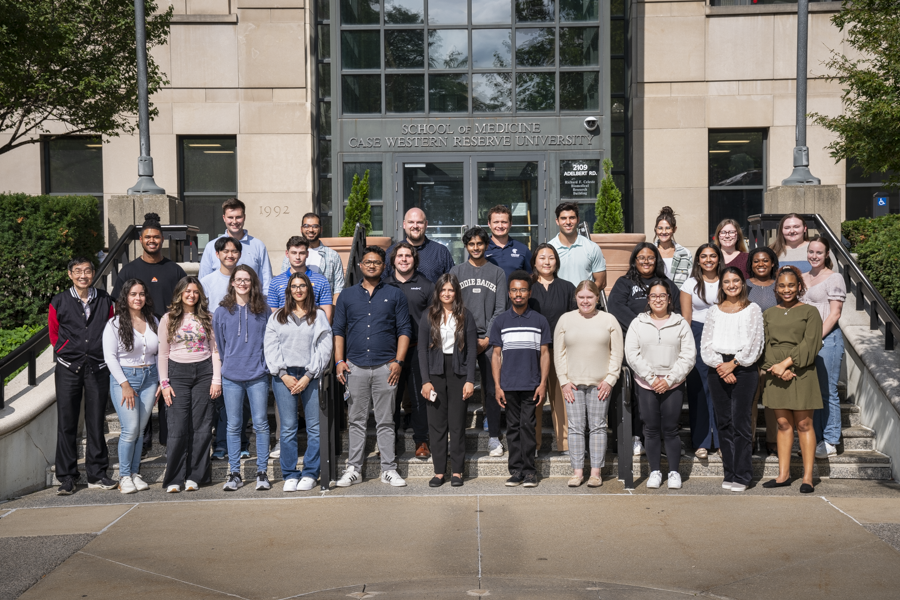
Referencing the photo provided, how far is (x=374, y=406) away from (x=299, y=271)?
1.47 meters

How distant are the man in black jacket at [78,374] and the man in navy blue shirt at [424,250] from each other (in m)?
2.82

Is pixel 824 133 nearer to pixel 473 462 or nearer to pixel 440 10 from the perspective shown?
pixel 440 10

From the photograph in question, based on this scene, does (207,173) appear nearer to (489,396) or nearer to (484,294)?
(484,294)

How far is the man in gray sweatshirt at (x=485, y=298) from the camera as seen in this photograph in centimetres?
821

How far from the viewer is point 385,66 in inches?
638

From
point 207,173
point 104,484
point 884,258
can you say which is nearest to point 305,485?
point 104,484

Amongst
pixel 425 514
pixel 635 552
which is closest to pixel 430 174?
pixel 425 514

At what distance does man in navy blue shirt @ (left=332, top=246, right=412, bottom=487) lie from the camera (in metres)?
7.88

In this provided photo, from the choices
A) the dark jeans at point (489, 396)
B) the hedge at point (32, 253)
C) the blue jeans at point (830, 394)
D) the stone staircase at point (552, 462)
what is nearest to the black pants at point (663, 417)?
the stone staircase at point (552, 462)

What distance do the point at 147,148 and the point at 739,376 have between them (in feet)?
27.7

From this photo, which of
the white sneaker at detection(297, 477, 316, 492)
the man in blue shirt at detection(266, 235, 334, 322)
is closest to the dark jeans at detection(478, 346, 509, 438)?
the man in blue shirt at detection(266, 235, 334, 322)

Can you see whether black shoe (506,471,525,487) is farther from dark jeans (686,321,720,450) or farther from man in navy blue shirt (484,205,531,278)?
man in navy blue shirt (484,205,531,278)

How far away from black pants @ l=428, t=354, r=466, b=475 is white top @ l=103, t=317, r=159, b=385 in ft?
8.53

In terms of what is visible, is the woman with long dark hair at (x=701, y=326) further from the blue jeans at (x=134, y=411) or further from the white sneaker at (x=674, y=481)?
the blue jeans at (x=134, y=411)
